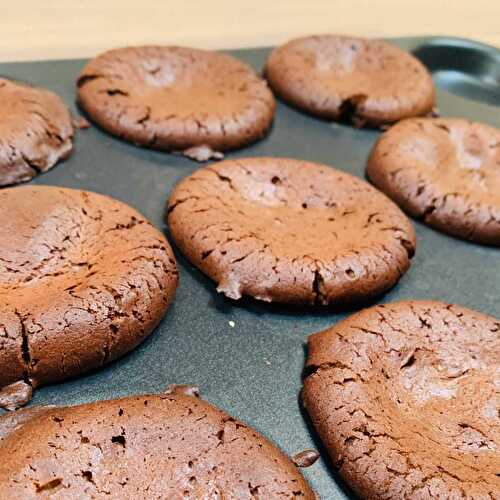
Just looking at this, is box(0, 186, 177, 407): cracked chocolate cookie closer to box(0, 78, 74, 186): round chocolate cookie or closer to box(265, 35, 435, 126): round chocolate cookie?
box(0, 78, 74, 186): round chocolate cookie

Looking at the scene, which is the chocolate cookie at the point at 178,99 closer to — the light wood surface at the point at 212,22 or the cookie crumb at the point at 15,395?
the light wood surface at the point at 212,22

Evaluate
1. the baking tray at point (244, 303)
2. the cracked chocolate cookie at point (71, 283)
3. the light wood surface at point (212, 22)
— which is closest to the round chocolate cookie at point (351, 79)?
the baking tray at point (244, 303)

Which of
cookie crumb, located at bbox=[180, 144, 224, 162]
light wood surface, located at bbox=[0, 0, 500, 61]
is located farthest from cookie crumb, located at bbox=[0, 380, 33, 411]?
light wood surface, located at bbox=[0, 0, 500, 61]

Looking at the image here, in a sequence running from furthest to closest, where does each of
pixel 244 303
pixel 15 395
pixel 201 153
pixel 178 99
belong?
pixel 178 99 → pixel 201 153 → pixel 244 303 → pixel 15 395

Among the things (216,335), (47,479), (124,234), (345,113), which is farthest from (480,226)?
(47,479)

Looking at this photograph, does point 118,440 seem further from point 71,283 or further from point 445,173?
point 445,173

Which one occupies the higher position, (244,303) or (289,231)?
(289,231)

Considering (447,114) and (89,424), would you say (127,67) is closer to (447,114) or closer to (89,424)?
(447,114)

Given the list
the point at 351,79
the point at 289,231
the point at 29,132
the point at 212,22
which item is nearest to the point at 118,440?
the point at 289,231
